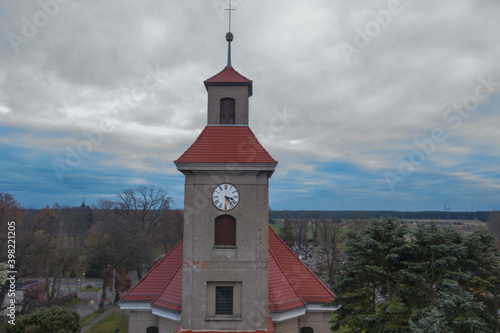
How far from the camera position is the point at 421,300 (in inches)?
528

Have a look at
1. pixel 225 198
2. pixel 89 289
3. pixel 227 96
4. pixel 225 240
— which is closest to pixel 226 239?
pixel 225 240

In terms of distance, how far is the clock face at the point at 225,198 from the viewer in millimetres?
14602

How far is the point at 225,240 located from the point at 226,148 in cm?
424

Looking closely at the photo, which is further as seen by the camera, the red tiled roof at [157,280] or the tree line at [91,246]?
the tree line at [91,246]

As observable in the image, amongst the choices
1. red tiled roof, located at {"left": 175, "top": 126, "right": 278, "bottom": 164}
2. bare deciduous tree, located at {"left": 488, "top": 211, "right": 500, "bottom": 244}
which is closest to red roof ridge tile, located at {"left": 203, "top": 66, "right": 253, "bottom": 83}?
red tiled roof, located at {"left": 175, "top": 126, "right": 278, "bottom": 164}

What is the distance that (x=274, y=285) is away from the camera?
16.6 meters

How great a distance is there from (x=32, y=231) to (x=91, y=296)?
2115 cm

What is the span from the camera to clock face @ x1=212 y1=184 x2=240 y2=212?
1460cm

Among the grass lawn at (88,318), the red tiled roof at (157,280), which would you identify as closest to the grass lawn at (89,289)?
the grass lawn at (88,318)

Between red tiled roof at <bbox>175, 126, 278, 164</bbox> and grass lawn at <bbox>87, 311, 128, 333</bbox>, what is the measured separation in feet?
77.5

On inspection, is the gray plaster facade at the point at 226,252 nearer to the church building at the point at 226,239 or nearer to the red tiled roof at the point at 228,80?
the church building at the point at 226,239

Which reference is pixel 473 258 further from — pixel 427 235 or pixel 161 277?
pixel 161 277

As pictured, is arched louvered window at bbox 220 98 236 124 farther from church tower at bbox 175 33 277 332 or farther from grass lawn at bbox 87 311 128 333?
grass lawn at bbox 87 311 128 333

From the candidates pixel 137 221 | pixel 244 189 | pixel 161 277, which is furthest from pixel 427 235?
pixel 137 221
